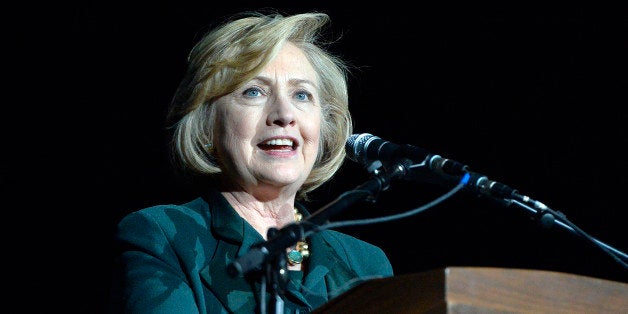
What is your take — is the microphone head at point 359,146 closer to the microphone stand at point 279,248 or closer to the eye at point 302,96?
the microphone stand at point 279,248

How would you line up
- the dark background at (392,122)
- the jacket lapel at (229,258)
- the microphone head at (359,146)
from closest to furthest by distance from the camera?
1. the microphone head at (359,146)
2. the jacket lapel at (229,258)
3. the dark background at (392,122)

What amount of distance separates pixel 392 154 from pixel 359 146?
16 centimetres

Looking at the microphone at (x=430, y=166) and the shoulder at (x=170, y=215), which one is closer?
the microphone at (x=430, y=166)

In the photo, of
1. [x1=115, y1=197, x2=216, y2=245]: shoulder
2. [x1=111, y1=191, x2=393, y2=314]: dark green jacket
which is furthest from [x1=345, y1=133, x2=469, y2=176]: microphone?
[x1=115, y1=197, x2=216, y2=245]: shoulder

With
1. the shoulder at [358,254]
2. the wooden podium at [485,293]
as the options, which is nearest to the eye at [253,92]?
the shoulder at [358,254]

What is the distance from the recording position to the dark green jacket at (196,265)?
226 cm

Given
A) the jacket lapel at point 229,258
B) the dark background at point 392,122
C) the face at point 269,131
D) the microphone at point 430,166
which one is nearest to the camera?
the microphone at point 430,166

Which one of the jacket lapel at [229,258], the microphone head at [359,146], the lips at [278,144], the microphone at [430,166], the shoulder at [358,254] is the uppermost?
the microphone at [430,166]

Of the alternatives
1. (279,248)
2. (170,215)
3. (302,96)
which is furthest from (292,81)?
(279,248)

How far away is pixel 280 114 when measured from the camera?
2732 mm

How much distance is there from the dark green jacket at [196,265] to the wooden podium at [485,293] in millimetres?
685

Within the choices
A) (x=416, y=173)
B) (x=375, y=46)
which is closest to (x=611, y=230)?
(x=375, y=46)

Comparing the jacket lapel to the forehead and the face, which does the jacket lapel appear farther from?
the forehead

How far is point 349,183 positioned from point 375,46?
0.64 meters
